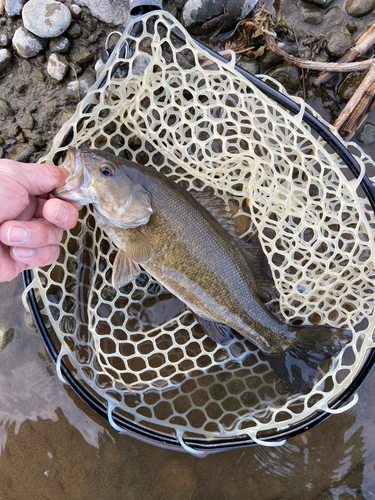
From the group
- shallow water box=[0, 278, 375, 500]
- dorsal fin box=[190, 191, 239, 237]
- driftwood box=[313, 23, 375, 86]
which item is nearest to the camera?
dorsal fin box=[190, 191, 239, 237]

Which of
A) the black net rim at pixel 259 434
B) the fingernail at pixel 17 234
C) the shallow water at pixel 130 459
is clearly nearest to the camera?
the fingernail at pixel 17 234

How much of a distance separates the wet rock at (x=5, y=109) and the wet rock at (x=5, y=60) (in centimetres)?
28

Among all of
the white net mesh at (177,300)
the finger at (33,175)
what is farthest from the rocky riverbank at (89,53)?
the finger at (33,175)

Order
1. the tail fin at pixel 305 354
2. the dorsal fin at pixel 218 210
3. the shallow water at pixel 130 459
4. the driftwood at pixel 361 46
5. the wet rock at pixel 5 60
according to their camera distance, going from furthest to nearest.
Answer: the wet rock at pixel 5 60 < the driftwood at pixel 361 46 < the shallow water at pixel 130 459 < the dorsal fin at pixel 218 210 < the tail fin at pixel 305 354

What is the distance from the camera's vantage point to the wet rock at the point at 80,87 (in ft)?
11.3

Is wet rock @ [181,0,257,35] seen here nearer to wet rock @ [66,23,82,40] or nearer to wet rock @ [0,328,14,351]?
wet rock @ [66,23,82,40]

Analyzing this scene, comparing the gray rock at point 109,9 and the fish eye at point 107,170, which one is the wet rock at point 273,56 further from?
the fish eye at point 107,170

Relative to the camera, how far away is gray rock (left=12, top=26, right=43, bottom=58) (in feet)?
11.2

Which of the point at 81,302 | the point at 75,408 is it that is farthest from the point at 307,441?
the point at 81,302

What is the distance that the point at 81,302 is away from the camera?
345 centimetres

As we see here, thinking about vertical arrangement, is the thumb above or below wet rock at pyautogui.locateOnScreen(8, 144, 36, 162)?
above

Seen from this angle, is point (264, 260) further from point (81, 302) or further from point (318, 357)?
point (81, 302)

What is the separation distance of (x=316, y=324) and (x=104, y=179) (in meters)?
2.24

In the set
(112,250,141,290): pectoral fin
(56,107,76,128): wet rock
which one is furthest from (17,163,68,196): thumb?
(56,107,76,128): wet rock
